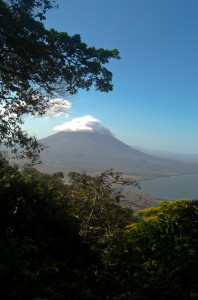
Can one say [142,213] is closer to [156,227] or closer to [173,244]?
[156,227]

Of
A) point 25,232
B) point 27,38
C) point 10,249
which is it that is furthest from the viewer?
point 27,38

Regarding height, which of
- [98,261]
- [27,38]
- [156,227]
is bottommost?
[98,261]

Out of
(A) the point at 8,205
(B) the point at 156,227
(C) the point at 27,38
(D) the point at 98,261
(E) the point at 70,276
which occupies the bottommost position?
(D) the point at 98,261

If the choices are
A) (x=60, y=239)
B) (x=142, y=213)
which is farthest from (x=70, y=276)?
(x=142, y=213)

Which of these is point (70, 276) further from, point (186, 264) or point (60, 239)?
point (186, 264)

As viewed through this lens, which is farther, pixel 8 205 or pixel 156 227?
pixel 156 227

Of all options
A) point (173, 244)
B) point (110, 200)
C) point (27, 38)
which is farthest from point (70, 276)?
point (27, 38)

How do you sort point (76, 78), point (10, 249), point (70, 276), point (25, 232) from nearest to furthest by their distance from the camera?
1. point (10, 249)
2. point (70, 276)
3. point (25, 232)
4. point (76, 78)

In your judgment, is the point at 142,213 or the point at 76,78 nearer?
the point at 142,213

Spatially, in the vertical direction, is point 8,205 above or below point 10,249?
above
